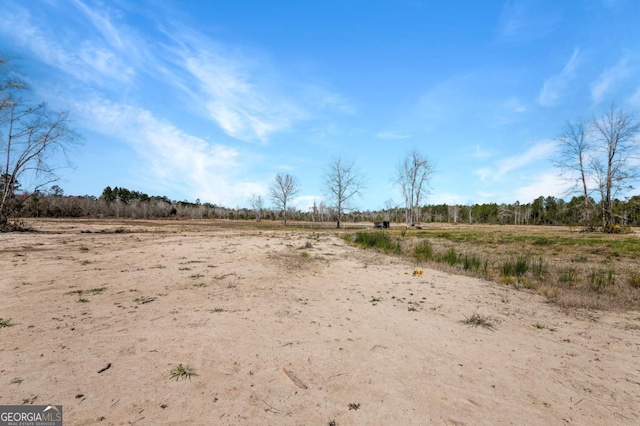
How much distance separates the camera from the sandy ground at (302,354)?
3117 mm

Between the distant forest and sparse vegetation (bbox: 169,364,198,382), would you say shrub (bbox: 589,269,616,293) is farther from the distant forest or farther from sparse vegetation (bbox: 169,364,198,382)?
the distant forest

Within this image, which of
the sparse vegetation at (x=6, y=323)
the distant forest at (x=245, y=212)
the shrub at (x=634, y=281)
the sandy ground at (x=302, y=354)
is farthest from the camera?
the distant forest at (x=245, y=212)

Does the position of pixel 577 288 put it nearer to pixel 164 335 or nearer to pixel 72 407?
pixel 164 335

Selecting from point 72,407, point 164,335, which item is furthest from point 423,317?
point 72,407

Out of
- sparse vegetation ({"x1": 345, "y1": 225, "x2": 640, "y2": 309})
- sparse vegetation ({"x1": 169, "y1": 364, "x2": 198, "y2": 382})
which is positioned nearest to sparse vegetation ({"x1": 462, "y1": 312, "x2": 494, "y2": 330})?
sparse vegetation ({"x1": 345, "y1": 225, "x2": 640, "y2": 309})

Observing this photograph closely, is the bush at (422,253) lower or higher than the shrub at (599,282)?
higher

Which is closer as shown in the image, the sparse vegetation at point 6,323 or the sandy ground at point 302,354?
the sandy ground at point 302,354

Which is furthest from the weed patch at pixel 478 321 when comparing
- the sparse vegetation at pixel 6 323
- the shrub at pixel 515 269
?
the sparse vegetation at pixel 6 323

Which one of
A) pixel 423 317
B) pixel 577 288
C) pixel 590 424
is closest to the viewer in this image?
pixel 590 424

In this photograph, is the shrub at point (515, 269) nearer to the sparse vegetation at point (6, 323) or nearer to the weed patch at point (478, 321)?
the weed patch at point (478, 321)

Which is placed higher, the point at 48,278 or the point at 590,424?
the point at 48,278

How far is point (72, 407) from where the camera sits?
2.90m

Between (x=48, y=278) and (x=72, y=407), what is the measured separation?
6.77 metres

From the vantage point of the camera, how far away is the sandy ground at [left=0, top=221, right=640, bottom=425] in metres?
3.12
